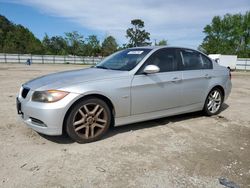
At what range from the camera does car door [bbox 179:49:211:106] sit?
4.80 meters

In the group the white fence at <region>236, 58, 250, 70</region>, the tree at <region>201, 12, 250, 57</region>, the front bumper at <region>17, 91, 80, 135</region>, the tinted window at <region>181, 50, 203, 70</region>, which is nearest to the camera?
the front bumper at <region>17, 91, 80, 135</region>

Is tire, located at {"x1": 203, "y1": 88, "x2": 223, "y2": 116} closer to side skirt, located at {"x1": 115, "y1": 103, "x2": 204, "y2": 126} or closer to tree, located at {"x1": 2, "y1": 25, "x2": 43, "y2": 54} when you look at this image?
side skirt, located at {"x1": 115, "y1": 103, "x2": 204, "y2": 126}

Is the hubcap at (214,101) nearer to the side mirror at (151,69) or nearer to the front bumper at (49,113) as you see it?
the side mirror at (151,69)

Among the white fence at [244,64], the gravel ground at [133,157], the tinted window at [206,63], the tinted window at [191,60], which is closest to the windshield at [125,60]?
the tinted window at [191,60]

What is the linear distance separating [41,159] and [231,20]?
220 ft

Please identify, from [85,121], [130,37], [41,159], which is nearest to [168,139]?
[85,121]

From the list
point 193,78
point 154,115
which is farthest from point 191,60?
point 154,115

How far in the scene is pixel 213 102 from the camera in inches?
218

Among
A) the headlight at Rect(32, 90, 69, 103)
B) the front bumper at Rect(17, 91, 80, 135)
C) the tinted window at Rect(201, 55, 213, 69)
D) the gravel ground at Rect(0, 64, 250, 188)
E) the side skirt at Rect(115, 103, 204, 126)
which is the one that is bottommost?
the gravel ground at Rect(0, 64, 250, 188)

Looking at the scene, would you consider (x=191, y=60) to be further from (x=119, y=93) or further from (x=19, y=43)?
(x=19, y=43)

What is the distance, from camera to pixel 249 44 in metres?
57.8

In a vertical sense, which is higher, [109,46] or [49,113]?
[109,46]

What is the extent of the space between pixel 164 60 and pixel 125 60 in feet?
2.49

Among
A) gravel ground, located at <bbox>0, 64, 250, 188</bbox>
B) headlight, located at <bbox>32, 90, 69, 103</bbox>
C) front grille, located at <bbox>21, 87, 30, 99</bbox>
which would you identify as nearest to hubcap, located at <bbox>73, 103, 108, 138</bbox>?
gravel ground, located at <bbox>0, 64, 250, 188</bbox>
